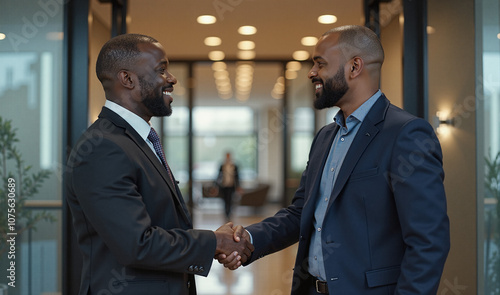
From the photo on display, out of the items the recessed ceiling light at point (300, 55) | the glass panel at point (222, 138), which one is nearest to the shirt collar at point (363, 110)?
the recessed ceiling light at point (300, 55)

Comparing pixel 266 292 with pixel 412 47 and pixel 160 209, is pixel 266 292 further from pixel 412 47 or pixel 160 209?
pixel 160 209

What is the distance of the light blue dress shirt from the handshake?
33 centimetres

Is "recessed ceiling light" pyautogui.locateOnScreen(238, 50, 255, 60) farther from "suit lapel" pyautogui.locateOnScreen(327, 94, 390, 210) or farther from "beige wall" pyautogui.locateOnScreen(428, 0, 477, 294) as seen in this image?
"suit lapel" pyautogui.locateOnScreen(327, 94, 390, 210)

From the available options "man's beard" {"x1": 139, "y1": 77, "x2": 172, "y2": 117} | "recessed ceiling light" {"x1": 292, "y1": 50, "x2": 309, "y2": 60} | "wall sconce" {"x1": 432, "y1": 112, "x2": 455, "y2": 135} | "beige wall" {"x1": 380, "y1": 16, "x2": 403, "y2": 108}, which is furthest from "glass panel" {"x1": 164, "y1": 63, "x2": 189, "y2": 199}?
"man's beard" {"x1": 139, "y1": 77, "x2": 172, "y2": 117}

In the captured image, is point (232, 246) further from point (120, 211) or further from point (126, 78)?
point (126, 78)

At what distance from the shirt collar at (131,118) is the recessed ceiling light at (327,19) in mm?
4107

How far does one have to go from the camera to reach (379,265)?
1732 millimetres

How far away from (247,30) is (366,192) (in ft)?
15.8

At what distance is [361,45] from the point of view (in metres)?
1.93

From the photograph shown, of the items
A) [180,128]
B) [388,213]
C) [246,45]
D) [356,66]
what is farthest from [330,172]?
[180,128]

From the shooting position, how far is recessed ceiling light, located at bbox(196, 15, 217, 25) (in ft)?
18.3

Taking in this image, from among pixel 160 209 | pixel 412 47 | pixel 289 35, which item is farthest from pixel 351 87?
pixel 289 35

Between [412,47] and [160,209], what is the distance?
1.94m

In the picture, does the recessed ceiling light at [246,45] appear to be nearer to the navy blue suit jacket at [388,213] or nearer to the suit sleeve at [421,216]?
the navy blue suit jacket at [388,213]
